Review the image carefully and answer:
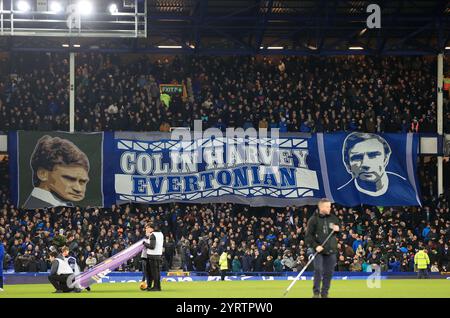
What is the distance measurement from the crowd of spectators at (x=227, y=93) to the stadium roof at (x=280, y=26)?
110cm

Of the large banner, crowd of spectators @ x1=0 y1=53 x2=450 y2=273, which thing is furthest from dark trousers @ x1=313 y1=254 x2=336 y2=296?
the large banner

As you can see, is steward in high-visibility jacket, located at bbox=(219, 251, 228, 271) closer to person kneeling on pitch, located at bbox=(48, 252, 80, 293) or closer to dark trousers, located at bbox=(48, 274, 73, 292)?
person kneeling on pitch, located at bbox=(48, 252, 80, 293)

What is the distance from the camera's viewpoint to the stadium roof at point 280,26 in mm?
43250

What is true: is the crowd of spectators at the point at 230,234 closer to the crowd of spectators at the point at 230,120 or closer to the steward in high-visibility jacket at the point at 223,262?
the crowd of spectators at the point at 230,120

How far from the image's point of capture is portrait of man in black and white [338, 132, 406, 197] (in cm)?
4278

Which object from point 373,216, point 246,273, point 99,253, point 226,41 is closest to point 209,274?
point 246,273

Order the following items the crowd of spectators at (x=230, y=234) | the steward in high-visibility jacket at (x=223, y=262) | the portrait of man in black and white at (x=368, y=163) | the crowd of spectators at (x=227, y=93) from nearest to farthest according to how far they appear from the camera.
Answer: the steward in high-visibility jacket at (x=223, y=262)
the crowd of spectators at (x=230, y=234)
the portrait of man in black and white at (x=368, y=163)
the crowd of spectators at (x=227, y=93)

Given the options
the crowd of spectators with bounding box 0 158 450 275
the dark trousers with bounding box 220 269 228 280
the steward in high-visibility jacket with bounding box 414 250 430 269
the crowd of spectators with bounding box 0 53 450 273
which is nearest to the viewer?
the dark trousers with bounding box 220 269 228 280

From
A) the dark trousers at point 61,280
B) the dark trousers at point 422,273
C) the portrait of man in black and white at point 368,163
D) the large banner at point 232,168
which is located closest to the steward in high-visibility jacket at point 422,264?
the dark trousers at point 422,273

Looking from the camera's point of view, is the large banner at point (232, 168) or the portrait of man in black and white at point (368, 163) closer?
the large banner at point (232, 168)

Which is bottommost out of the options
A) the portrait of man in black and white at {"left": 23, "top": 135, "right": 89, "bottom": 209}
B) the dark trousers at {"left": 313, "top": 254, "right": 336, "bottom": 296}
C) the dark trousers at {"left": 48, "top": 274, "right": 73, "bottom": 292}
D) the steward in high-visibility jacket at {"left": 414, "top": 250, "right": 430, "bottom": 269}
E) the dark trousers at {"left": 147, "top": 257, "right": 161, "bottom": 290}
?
the steward in high-visibility jacket at {"left": 414, "top": 250, "right": 430, "bottom": 269}

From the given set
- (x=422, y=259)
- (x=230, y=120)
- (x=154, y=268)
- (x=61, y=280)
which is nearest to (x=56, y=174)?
(x=230, y=120)

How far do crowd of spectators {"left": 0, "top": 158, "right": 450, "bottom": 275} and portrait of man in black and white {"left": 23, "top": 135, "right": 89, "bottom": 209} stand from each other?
Answer: 1.93ft

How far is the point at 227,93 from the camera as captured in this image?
46156 millimetres
